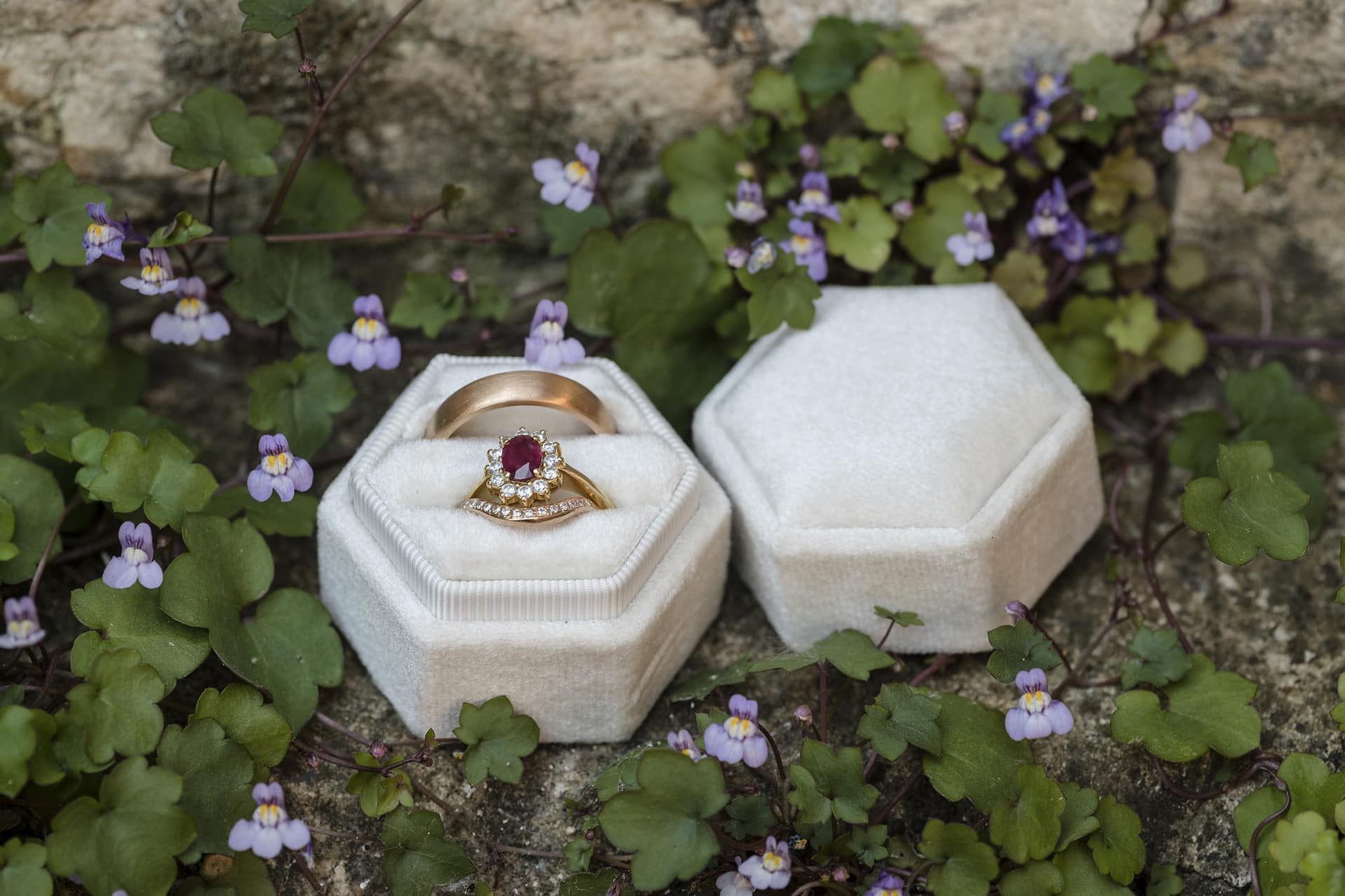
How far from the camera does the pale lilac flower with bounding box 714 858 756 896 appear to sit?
1.55m

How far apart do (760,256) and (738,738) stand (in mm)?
745

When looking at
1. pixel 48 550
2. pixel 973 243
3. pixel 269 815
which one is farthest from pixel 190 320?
pixel 973 243

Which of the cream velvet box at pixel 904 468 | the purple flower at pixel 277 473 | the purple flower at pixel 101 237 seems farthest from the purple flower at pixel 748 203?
the purple flower at pixel 101 237

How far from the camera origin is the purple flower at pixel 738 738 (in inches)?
61.8

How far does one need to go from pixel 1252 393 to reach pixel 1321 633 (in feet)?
1.31

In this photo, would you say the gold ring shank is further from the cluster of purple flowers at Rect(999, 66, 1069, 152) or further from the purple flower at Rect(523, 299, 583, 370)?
the cluster of purple flowers at Rect(999, 66, 1069, 152)

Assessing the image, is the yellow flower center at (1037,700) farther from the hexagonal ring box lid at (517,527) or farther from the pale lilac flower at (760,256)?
the pale lilac flower at (760,256)

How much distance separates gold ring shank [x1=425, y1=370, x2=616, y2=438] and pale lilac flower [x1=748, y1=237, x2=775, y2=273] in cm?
38

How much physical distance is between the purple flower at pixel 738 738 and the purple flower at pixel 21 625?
79cm

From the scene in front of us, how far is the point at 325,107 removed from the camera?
1924 mm

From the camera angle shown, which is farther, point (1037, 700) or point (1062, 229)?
point (1062, 229)

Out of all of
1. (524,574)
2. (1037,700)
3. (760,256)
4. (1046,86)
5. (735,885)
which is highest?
(1046,86)

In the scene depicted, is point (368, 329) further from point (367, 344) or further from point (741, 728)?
point (741, 728)

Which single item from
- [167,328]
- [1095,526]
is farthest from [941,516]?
[167,328]
